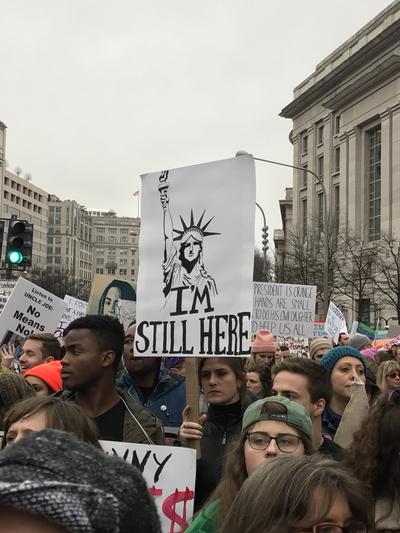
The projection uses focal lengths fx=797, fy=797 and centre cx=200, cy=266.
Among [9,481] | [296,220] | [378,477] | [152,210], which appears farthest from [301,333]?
[296,220]

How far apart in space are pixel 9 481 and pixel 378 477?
2336mm

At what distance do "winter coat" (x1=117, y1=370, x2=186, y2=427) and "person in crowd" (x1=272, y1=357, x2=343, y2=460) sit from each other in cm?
106

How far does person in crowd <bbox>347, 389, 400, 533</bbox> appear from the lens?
117 inches

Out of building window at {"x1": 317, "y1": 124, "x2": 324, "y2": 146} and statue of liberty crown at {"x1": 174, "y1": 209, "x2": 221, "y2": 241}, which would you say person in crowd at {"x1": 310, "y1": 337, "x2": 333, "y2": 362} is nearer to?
statue of liberty crown at {"x1": 174, "y1": 209, "x2": 221, "y2": 241}

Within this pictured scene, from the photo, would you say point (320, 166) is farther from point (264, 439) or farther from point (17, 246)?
point (264, 439)

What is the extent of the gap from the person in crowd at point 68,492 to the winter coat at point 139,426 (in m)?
2.70

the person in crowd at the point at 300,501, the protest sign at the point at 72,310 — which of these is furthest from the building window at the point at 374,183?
the person in crowd at the point at 300,501

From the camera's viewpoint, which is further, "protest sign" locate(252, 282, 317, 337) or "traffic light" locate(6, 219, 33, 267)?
"traffic light" locate(6, 219, 33, 267)

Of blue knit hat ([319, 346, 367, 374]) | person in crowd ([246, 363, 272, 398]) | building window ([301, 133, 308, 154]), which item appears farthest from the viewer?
building window ([301, 133, 308, 154])

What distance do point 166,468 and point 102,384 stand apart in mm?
715

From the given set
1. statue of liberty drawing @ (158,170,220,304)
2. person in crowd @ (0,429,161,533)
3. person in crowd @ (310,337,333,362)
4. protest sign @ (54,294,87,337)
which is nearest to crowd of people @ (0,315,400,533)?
person in crowd @ (0,429,161,533)

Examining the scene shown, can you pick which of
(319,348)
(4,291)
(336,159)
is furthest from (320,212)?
(319,348)

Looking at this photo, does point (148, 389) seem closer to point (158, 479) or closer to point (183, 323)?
point (183, 323)

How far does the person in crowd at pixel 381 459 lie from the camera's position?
117 inches
